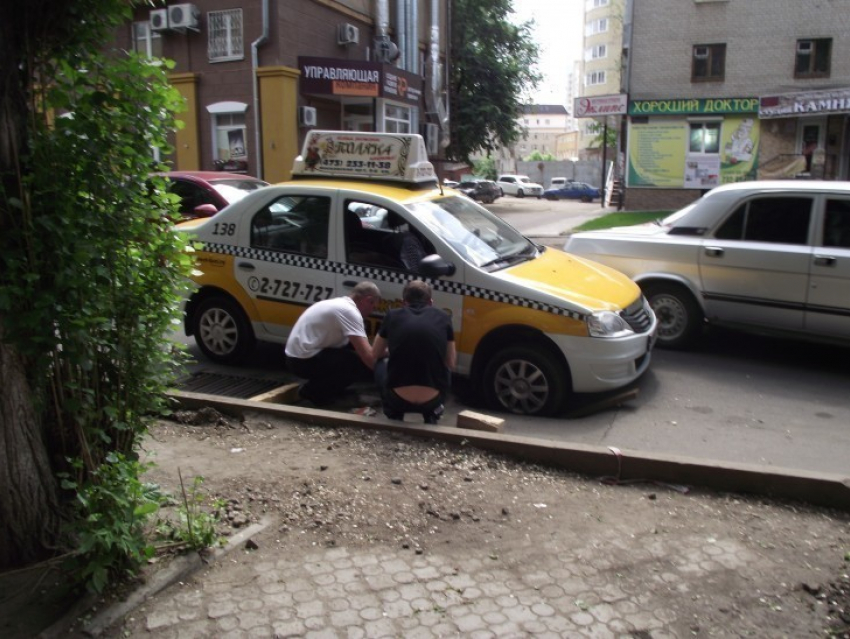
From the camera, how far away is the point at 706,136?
90.7ft

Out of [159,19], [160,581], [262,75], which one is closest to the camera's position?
[160,581]

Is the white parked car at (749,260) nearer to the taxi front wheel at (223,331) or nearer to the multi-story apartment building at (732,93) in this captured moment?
the taxi front wheel at (223,331)

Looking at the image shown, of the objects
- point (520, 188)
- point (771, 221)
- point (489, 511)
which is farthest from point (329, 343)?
point (520, 188)

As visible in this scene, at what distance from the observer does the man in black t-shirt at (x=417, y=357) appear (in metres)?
5.14

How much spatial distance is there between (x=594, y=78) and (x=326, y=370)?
87090 mm

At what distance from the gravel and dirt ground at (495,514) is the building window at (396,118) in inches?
738

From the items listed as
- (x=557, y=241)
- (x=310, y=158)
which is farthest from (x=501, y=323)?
(x=557, y=241)

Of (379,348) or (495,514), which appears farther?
Result: (379,348)

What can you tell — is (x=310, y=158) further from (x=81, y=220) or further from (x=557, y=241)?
(x=557, y=241)

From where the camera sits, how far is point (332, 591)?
11.1 ft

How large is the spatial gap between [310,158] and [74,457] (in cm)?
440

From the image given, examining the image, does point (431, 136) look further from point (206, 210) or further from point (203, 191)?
point (206, 210)

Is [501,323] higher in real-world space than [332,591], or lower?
higher

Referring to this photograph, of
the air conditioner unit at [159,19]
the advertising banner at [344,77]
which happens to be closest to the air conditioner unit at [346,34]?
the advertising banner at [344,77]
